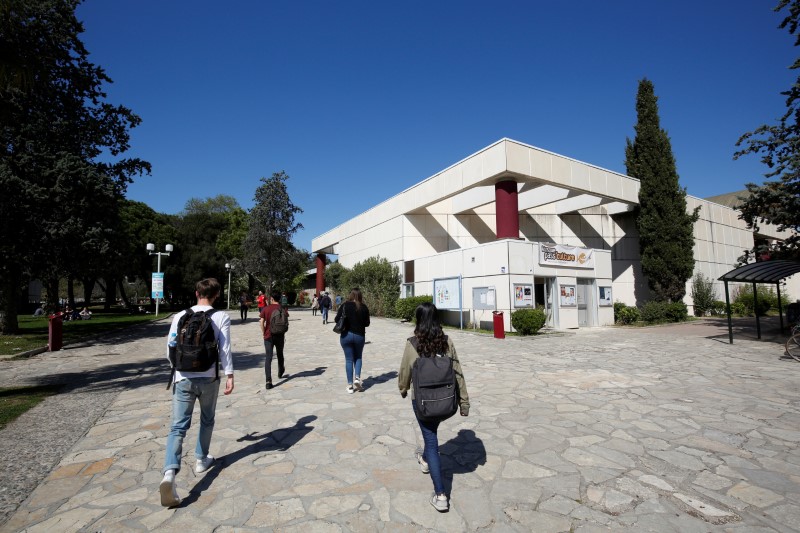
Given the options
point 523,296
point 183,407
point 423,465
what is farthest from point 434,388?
point 523,296

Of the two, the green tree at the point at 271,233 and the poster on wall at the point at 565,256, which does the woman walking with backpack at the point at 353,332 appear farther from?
the green tree at the point at 271,233

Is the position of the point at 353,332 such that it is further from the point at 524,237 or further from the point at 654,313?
the point at 654,313

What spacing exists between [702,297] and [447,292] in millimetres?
18704

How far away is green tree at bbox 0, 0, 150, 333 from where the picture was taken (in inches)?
568

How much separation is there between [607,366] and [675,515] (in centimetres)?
697

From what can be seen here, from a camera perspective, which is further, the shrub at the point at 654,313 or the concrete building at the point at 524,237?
the shrub at the point at 654,313

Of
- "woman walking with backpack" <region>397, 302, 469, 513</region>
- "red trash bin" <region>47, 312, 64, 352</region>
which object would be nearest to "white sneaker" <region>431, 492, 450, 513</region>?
"woman walking with backpack" <region>397, 302, 469, 513</region>

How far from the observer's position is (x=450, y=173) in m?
22.7

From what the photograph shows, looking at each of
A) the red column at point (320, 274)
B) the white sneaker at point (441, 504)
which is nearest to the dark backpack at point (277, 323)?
the white sneaker at point (441, 504)

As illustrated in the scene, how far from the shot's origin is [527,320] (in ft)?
52.7

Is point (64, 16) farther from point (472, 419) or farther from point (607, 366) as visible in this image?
point (607, 366)

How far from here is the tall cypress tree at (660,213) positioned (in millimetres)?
24234

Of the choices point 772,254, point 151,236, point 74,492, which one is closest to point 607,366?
point 74,492

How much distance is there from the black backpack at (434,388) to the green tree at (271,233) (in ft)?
91.9
